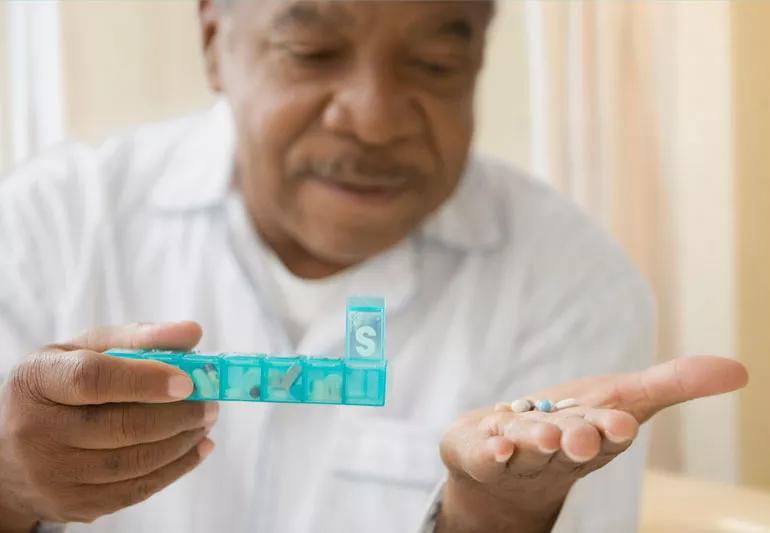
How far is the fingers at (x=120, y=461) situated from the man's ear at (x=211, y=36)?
0.88 ft

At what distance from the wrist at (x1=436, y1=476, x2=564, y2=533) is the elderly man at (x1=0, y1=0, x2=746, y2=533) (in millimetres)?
25

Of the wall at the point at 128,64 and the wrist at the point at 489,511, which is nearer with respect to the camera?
the wrist at the point at 489,511

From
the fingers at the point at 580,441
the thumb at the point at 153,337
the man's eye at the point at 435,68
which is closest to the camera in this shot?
the fingers at the point at 580,441

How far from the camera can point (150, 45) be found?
0.62 meters

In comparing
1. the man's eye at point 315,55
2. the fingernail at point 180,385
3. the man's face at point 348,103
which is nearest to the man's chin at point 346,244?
the man's face at point 348,103

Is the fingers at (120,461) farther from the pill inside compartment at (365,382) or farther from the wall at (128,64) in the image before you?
the wall at (128,64)

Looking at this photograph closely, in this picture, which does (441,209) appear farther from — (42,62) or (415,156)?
(42,62)

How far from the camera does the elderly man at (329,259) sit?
545mm

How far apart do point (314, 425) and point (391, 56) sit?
10.4 inches

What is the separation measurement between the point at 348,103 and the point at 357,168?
0.04 metres

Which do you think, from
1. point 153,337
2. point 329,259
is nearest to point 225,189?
point 329,259

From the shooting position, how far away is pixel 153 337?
0.44 m

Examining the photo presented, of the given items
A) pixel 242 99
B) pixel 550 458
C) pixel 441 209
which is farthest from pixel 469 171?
pixel 550 458

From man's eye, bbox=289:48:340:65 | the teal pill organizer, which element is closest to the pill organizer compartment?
the teal pill organizer
